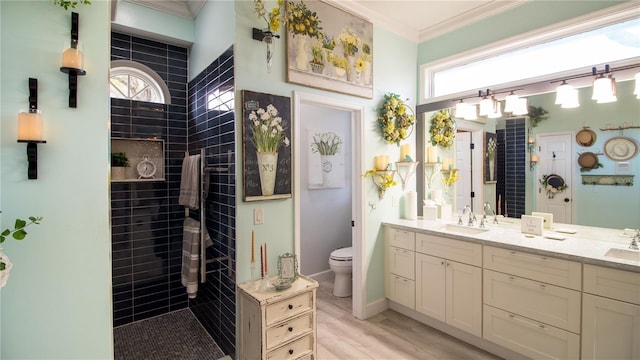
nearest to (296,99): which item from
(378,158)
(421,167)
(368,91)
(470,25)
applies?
(368,91)

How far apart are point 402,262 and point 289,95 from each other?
1.95m

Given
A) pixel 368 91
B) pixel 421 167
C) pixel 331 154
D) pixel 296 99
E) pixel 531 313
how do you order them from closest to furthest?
pixel 531 313 → pixel 296 99 → pixel 368 91 → pixel 421 167 → pixel 331 154

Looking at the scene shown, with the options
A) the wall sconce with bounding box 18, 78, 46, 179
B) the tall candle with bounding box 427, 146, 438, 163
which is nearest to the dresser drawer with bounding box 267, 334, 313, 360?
the wall sconce with bounding box 18, 78, 46, 179

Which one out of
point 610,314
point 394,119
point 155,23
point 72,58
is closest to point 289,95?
point 394,119

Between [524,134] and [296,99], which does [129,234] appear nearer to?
[296,99]

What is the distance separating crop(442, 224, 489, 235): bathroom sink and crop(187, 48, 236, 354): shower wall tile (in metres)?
2.03

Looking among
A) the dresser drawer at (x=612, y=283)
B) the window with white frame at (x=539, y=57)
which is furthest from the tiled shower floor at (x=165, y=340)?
the window with white frame at (x=539, y=57)

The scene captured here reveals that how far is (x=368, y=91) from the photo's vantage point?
2.99 m

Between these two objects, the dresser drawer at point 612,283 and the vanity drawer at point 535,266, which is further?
the vanity drawer at point 535,266

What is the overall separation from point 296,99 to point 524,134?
212cm

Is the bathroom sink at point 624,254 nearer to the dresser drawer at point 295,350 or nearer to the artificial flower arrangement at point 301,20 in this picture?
the dresser drawer at point 295,350

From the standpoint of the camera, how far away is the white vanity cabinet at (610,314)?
5.81ft

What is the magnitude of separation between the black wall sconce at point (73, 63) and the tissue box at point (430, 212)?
9.93 ft

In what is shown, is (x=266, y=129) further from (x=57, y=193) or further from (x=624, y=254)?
(x=624, y=254)
